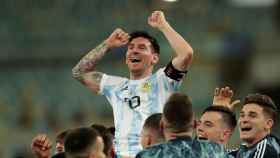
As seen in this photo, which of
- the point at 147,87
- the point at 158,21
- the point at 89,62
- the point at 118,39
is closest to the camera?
the point at 158,21

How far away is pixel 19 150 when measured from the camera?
15664mm

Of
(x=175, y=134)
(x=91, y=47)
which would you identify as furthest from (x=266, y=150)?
(x=91, y=47)

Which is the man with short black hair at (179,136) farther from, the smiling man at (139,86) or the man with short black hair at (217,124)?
the smiling man at (139,86)

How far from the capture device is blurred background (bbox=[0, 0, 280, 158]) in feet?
53.5

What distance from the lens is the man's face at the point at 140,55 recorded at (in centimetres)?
652

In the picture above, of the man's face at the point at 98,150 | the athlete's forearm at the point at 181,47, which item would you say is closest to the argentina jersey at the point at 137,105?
the athlete's forearm at the point at 181,47

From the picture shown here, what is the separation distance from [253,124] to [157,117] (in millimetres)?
1082

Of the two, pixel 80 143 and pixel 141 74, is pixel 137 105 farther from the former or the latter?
pixel 80 143

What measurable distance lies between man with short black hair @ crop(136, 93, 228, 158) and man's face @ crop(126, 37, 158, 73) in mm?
1865

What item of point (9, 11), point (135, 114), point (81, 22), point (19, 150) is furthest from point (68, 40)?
point (135, 114)

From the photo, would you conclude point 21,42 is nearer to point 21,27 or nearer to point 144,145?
point 21,27

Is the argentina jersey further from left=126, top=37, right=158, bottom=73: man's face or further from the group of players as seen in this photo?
left=126, top=37, right=158, bottom=73: man's face

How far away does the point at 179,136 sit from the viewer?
461 centimetres

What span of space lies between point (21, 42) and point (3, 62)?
588 mm
